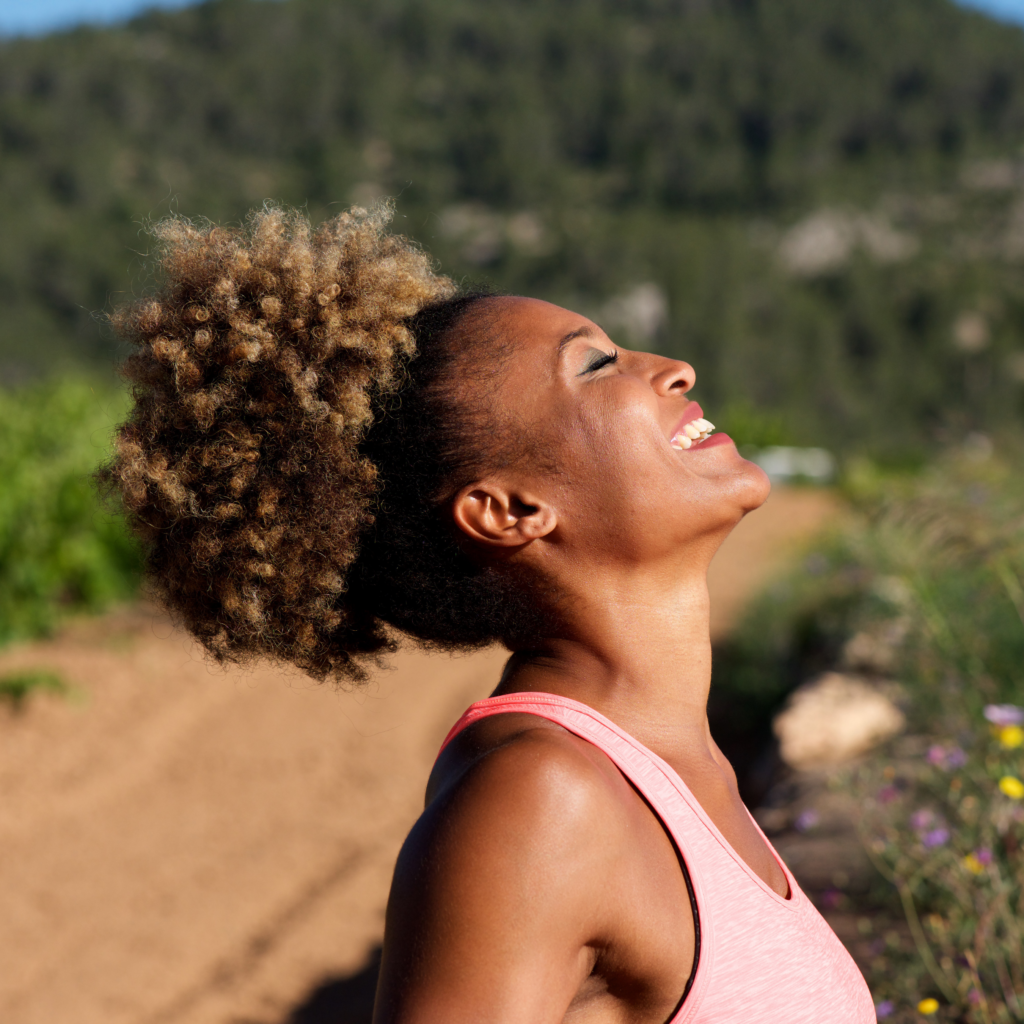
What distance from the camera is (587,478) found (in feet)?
4.82

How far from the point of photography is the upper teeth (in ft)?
5.16

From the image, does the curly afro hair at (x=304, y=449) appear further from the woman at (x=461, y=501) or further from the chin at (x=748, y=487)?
the chin at (x=748, y=487)

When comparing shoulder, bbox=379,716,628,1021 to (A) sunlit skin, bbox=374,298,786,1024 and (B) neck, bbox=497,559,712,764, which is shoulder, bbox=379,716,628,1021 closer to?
(A) sunlit skin, bbox=374,298,786,1024

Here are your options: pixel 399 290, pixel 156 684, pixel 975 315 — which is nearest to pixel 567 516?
pixel 399 290

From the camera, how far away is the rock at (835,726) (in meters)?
4.84

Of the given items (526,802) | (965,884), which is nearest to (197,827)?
(965,884)

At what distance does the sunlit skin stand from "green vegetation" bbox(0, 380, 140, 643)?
19.9 ft

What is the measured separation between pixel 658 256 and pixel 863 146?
2469 centimetres

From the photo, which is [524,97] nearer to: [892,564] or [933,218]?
[933,218]

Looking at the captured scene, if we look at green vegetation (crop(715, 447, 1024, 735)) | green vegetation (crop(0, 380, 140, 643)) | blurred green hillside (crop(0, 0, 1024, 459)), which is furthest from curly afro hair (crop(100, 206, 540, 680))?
blurred green hillside (crop(0, 0, 1024, 459))

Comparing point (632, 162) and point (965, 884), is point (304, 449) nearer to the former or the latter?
point (965, 884)

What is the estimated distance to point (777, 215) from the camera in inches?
2377

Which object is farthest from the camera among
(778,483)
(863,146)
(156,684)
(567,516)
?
(863,146)

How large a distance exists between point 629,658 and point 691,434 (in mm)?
353
